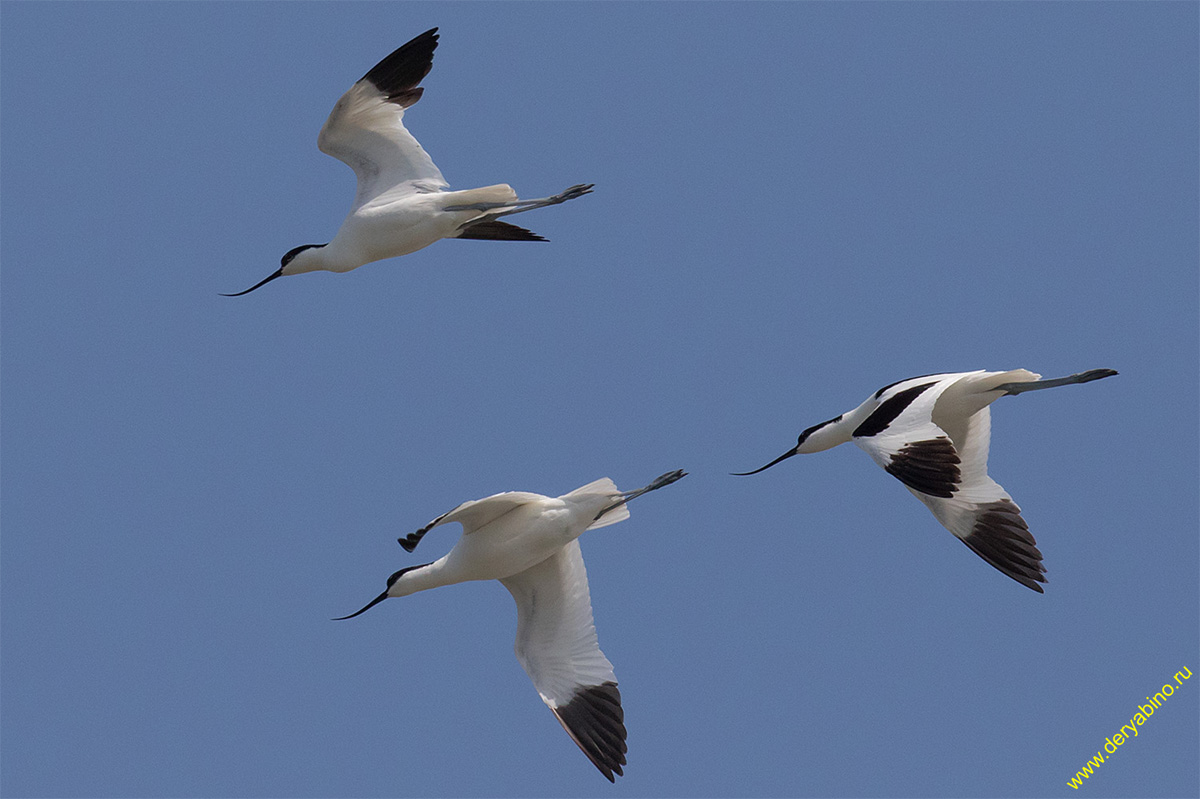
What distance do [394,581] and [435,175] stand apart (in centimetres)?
228

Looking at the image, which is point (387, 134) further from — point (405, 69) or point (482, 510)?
point (482, 510)

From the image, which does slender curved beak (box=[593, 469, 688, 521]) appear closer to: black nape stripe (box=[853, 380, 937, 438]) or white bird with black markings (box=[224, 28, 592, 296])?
black nape stripe (box=[853, 380, 937, 438])

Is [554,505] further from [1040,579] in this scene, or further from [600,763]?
[1040,579]

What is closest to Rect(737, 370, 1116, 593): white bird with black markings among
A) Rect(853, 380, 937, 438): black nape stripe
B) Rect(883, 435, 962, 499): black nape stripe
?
Rect(853, 380, 937, 438): black nape stripe

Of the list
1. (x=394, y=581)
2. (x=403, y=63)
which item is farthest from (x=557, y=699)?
(x=403, y=63)

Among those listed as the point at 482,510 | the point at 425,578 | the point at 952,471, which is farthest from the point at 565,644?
the point at 952,471

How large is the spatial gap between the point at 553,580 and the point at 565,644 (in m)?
0.34

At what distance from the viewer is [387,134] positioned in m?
9.22

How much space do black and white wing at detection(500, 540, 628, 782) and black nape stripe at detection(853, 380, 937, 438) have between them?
1597 millimetres

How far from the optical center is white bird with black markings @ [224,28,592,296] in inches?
355

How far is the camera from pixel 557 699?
27.9 feet

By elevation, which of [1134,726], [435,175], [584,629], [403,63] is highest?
[403,63]

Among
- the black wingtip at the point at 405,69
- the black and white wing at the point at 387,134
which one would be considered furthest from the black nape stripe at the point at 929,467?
the black wingtip at the point at 405,69

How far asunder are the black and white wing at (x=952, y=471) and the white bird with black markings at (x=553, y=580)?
1172mm
